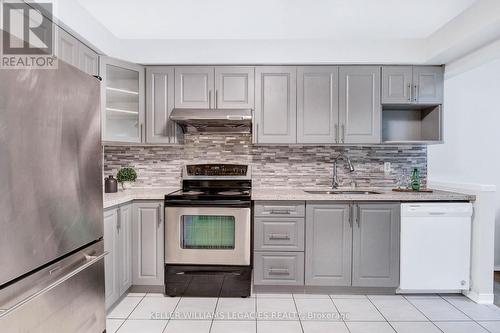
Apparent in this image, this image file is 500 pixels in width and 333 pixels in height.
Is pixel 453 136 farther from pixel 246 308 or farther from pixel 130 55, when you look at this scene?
pixel 130 55

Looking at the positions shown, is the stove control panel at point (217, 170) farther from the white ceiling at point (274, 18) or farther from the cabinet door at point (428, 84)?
the cabinet door at point (428, 84)

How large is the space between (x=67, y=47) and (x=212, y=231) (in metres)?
1.80

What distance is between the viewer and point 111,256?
231 centimetres

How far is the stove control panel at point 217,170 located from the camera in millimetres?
3141

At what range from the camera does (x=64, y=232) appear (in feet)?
4.17

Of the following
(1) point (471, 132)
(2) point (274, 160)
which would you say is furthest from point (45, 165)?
(1) point (471, 132)

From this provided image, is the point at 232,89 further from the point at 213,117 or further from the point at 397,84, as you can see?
the point at 397,84

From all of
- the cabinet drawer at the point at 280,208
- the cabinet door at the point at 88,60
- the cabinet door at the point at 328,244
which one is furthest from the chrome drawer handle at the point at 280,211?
the cabinet door at the point at 88,60

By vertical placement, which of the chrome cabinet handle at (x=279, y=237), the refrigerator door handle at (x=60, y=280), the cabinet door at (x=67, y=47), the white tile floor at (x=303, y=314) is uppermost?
the cabinet door at (x=67, y=47)

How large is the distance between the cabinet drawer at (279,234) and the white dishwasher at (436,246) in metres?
0.91

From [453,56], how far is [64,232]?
129 inches

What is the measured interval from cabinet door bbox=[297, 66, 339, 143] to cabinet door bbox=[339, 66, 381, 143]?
7cm

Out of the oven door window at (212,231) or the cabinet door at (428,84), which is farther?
the cabinet door at (428,84)

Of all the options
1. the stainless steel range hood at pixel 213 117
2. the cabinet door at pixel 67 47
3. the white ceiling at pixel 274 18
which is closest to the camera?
the cabinet door at pixel 67 47
